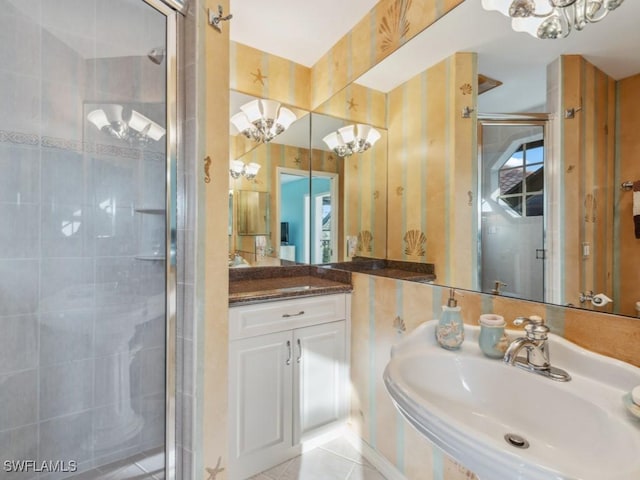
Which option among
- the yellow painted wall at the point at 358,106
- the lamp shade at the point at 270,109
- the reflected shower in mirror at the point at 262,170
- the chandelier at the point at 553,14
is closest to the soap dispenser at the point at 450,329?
the chandelier at the point at 553,14

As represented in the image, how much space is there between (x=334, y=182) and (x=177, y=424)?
1.58 m

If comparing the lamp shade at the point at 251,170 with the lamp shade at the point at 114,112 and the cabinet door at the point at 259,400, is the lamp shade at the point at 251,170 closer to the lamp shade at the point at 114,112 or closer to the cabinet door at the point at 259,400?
the lamp shade at the point at 114,112

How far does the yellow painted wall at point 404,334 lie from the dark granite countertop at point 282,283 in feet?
0.58

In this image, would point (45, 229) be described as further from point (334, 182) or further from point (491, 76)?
point (491, 76)

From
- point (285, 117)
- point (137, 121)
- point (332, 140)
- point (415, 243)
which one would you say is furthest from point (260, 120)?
point (415, 243)

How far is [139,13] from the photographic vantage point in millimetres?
1173

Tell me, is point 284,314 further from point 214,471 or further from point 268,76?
point 268,76

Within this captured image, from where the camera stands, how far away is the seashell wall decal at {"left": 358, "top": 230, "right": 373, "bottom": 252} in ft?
6.00

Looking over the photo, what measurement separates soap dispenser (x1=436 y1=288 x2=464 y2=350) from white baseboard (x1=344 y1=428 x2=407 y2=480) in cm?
85

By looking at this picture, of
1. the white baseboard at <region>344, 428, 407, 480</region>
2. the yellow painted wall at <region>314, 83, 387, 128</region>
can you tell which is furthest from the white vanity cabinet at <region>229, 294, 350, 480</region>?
the yellow painted wall at <region>314, 83, 387, 128</region>

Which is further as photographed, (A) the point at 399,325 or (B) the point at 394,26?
(B) the point at 394,26

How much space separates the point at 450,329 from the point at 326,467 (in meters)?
1.11

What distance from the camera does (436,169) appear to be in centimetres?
133

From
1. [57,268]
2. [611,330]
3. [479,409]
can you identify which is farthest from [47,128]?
[611,330]
